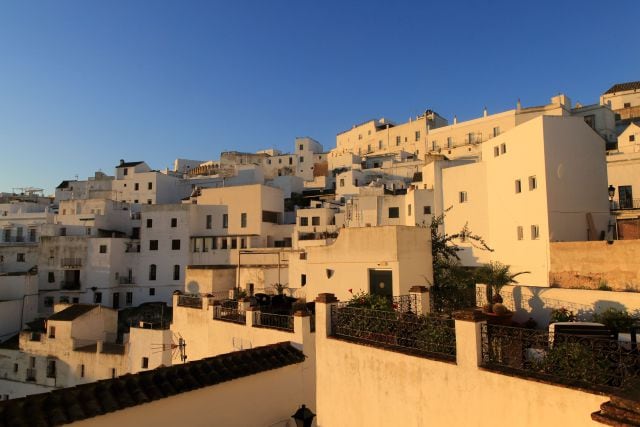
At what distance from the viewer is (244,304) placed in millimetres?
15023

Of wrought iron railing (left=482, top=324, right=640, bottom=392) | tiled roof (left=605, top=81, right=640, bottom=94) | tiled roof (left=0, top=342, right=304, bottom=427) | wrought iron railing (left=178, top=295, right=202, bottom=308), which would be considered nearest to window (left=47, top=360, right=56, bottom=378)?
wrought iron railing (left=178, top=295, right=202, bottom=308)

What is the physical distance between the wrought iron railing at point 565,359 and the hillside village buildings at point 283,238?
60cm

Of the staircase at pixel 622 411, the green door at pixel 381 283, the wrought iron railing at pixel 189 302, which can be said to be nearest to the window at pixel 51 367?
the wrought iron railing at pixel 189 302

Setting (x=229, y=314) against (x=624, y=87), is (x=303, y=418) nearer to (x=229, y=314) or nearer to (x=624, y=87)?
(x=229, y=314)

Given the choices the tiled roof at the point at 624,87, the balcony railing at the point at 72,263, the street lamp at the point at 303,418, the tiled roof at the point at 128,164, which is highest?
the tiled roof at the point at 624,87

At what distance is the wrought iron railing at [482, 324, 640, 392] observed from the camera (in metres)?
5.77

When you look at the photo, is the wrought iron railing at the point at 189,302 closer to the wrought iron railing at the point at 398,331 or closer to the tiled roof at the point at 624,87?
the wrought iron railing at the point at 398,331

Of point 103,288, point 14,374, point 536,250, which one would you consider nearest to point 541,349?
point 536,250

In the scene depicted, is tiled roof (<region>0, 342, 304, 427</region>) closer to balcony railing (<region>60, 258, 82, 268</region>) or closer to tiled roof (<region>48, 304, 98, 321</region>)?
tiled roof (<region>48, 304, 98, 321</region>)

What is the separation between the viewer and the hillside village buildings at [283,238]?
57.2ft

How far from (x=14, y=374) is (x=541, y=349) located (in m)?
36.9

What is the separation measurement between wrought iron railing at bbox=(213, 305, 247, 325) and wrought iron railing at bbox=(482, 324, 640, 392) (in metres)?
9.34

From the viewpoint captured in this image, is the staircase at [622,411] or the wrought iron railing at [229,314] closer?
the staircase at [622,411]

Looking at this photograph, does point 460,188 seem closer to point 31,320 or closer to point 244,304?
point 244,304
